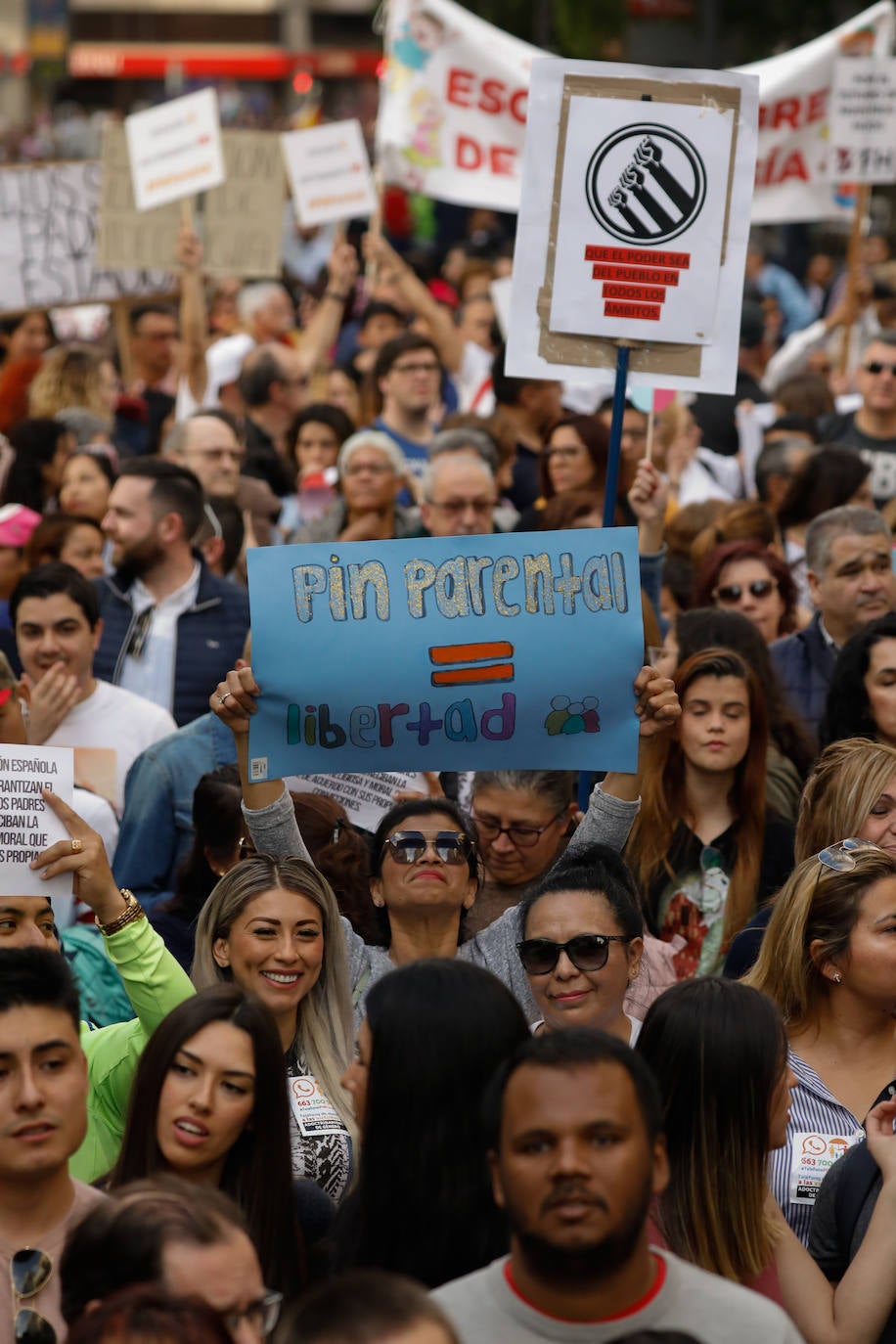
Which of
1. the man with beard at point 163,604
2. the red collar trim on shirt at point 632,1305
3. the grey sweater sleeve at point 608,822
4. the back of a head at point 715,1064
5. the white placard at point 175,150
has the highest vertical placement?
the white placard at point 175,150

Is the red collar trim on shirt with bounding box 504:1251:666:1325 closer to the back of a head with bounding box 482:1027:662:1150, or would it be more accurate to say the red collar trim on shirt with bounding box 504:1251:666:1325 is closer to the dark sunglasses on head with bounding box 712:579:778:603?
the back of a head with bounding box 482:1027:662:1150

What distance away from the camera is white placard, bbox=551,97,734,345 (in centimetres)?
536

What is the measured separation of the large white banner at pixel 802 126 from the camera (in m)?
11.1

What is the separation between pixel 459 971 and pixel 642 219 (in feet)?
8.64

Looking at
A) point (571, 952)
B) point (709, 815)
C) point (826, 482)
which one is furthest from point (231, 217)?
→ point (571, 952)

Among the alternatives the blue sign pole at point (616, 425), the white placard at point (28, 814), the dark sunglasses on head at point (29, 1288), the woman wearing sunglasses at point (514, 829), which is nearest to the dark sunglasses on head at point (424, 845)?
the woman wearing sunglasses at point (514, 829)

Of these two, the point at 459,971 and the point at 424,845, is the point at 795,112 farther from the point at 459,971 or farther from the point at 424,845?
the point at 459,971

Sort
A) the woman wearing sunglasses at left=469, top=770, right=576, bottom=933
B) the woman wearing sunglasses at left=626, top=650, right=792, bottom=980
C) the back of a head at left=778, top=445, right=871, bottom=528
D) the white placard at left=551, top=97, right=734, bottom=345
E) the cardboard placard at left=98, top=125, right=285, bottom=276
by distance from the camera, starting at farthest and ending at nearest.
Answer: the cardboard placard at left=98, top=125, right=285, bottom=276, the back of a head at left=778, top=445, right=871, bottom=528, the white placard at left=551, top=97, right=734, bottom=345, the woman wearing sunglasses at left=626, top=650, right=792, bottom=980, the woman wearing sunglasses at left=469, top=770, right=576, bottom=933

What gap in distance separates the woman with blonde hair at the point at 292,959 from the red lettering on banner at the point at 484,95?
24.0 ft

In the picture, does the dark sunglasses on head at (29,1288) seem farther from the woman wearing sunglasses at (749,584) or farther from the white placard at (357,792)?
the woman wearing sunglasses at (749,584)

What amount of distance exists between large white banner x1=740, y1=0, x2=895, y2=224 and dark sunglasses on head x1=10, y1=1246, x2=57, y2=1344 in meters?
8.83

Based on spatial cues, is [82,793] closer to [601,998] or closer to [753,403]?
[601,998]

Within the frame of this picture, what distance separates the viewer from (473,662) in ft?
14.9

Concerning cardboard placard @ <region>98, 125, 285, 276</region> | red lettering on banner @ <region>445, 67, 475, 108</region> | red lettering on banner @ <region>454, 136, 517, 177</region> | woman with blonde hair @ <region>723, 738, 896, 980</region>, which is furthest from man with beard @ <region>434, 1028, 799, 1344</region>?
cardboard placard @ <region>98, 125, 285, 276</region>
